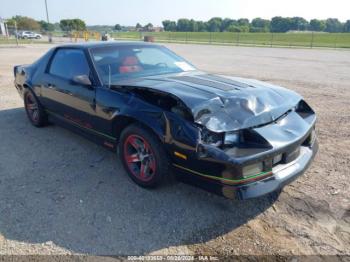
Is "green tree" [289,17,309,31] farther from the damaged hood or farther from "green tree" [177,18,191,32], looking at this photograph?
the damaged hood

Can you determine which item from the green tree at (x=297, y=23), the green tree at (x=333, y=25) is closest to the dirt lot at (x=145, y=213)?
the green tree at (x=297, y=23)

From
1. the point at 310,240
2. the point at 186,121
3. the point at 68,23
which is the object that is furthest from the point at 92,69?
the point at 68,23

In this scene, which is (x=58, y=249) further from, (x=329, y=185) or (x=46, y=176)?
(x=329, y=185)

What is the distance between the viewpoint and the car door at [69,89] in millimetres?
3660

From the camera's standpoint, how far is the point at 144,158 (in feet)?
10.1

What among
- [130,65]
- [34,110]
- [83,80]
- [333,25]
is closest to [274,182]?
[130,65]

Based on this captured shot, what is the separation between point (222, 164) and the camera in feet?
7.77

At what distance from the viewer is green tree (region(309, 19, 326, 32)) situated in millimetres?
110000

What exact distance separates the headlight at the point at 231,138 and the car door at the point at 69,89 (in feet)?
5.76

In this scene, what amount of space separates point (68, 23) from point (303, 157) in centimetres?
7357

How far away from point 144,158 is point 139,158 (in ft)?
0.27

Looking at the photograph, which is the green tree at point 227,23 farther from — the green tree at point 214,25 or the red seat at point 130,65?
the red seat at point 130,65

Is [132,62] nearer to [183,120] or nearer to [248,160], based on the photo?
[183,120]

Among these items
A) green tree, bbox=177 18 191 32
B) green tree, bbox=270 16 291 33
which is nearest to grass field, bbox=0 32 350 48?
green tree, bbox=177 18 191 32
